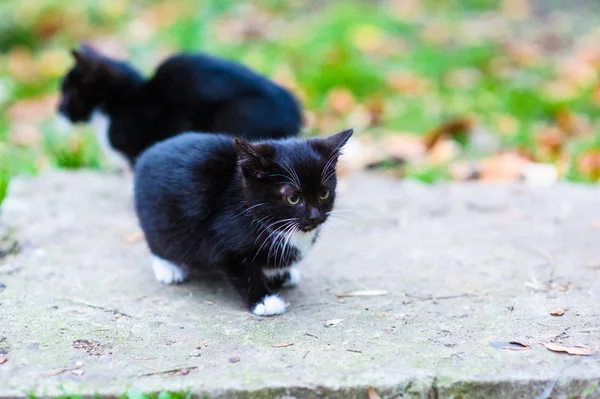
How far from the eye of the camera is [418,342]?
2.74 m

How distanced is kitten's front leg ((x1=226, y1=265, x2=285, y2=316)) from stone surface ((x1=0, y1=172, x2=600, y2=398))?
0.07 metres

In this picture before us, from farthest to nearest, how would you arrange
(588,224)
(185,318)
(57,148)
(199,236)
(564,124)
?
1. (564,124)
2. (57,148)
3. (588,224)
4. (199,236)
5. (185,318)

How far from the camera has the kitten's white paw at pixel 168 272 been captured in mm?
3408

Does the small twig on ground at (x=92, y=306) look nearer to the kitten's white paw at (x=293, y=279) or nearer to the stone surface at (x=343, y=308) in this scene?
the stone surface at (x=343, y=308)

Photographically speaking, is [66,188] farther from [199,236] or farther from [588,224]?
[588,224]

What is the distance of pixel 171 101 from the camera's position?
187 inches

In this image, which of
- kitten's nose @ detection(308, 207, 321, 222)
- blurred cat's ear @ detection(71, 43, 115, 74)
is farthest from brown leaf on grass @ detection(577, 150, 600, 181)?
blurred cat's ear @ detection(71, 43, 115, 74)

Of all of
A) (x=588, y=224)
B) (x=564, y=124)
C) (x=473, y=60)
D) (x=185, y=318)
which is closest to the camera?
(x=185, y=318)

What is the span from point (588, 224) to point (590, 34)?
18.6ft

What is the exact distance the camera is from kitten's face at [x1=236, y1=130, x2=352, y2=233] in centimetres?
297

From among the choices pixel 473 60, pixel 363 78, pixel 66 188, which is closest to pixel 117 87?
pixel 66 188

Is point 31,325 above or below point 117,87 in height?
below

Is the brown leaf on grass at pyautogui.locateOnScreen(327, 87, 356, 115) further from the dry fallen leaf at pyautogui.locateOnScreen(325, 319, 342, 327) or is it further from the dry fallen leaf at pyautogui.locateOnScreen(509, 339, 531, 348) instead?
the dry fallen leaf at pyautogui.locateOnScreen(509, 339, 531, 348)

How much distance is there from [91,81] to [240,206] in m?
2.31
